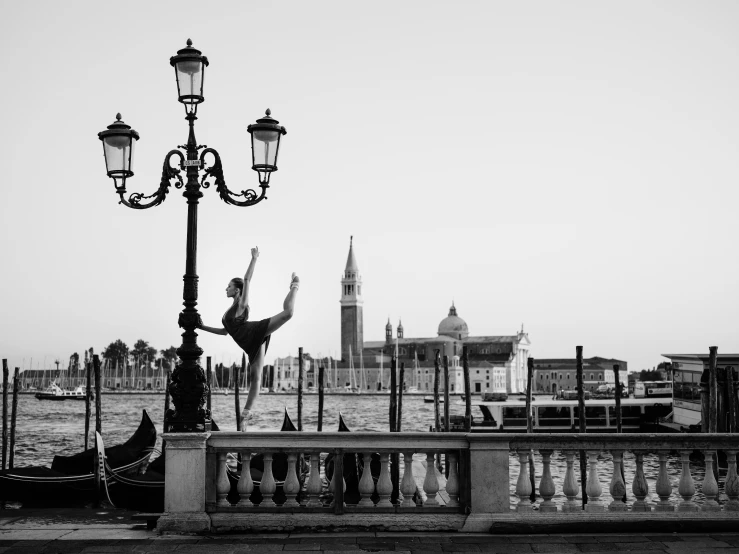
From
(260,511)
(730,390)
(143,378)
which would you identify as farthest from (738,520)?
(143,378)

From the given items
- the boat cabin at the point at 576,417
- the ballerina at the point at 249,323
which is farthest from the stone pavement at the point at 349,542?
the boat cabin at the point at 576,417

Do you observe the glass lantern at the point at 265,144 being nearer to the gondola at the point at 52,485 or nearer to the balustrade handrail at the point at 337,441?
the balustrade handrail at the point at 337,441

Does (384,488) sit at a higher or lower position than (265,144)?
lower

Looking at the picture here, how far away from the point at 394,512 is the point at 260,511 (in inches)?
50.0

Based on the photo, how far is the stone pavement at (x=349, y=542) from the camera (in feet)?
23.7

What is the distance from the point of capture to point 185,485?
26.2 ft

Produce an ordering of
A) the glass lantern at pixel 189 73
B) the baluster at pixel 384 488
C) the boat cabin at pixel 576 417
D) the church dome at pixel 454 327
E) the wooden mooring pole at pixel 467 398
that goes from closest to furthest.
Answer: the baluster at pixel 384 488 < the glass lantern at pixel 189 73 < the wooden mooring pole at pixel 467 398 < the boat cabin at pixel 576 417 < the church dome at pixel 454 327

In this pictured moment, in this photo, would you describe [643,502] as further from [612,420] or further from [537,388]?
[537,388]

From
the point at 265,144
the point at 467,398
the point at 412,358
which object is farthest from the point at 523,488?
the point at 412,358

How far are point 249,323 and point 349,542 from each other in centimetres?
260

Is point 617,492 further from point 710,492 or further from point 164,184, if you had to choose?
point 164,184

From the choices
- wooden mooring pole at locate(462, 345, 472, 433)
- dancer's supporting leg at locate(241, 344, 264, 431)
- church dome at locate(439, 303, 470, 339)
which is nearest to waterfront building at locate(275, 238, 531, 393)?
church dome at locate(439, 303, 470, 339)

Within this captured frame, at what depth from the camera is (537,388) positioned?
561 ft

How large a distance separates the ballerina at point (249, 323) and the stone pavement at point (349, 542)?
1.71 meters
